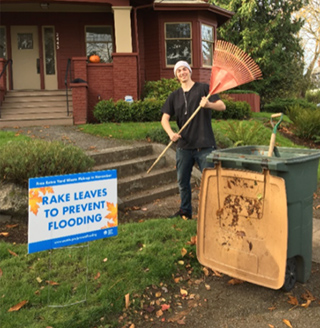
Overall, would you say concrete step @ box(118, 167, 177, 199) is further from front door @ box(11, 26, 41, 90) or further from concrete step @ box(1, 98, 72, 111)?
front door @ box(11, 26, 41, 90)

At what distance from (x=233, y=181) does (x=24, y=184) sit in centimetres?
320

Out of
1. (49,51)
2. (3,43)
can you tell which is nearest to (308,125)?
(49,51)

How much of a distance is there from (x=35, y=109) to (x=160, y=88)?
4126 mm

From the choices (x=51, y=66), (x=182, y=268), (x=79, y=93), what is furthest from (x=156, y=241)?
(x=51, y=66)

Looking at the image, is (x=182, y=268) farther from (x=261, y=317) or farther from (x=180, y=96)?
(x=180, y=96)

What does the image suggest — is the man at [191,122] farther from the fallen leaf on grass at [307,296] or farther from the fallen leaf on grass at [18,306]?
the fallen leaf on grass at [18,306]

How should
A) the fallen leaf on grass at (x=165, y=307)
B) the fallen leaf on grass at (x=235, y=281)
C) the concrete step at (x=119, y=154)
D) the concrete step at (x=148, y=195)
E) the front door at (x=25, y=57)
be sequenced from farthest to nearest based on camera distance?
1. the front door at (x=25, y=57)
2. the concrete step at (x=119, y=154)
3. the concrete step at (x=148, y=195)
4. the fallen leaf on grass at (x=235, y=281)
5. the fallen leaf on grass at (x=165, y=307)

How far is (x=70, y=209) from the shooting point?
302 centimetres

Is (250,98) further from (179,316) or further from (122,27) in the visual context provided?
(179,316)

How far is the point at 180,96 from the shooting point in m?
4.70

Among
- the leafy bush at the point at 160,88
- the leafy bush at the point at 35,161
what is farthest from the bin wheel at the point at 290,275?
the leafy bush at the point at 160,88

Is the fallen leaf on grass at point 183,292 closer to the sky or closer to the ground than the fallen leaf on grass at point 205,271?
closer to the ground

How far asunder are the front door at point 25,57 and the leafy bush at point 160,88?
402 centimetres

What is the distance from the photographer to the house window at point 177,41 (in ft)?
50.3
